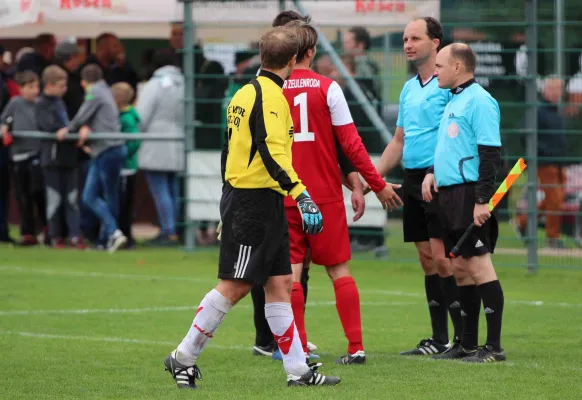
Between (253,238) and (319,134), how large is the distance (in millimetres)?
1325

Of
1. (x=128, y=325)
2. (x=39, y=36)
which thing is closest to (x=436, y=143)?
(x=128, y=325)

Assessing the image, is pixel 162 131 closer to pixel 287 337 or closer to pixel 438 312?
pixel 438 312

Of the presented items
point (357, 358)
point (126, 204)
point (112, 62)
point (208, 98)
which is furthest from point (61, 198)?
point (357, 358)

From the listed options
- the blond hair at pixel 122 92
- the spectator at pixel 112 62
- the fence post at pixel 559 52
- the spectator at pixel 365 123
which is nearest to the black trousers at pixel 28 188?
the blond hair at pixel 122 92

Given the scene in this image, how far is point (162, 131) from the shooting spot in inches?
672

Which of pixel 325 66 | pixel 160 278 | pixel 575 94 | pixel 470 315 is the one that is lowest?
pixel 160 278

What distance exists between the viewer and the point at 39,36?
19.2 meters

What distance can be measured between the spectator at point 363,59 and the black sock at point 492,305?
733cm

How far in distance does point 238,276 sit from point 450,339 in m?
2.80

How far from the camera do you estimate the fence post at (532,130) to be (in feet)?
46.3

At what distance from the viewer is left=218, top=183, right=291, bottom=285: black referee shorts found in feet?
23.1

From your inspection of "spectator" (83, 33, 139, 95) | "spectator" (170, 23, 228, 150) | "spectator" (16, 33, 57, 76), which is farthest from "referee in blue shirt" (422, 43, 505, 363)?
"spectator" (16, 33, 57, 76)

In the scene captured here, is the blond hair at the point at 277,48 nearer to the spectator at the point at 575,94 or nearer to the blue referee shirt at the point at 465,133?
the blue referee shirt at the point at 465,133

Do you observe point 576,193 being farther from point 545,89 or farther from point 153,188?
point 153,188
